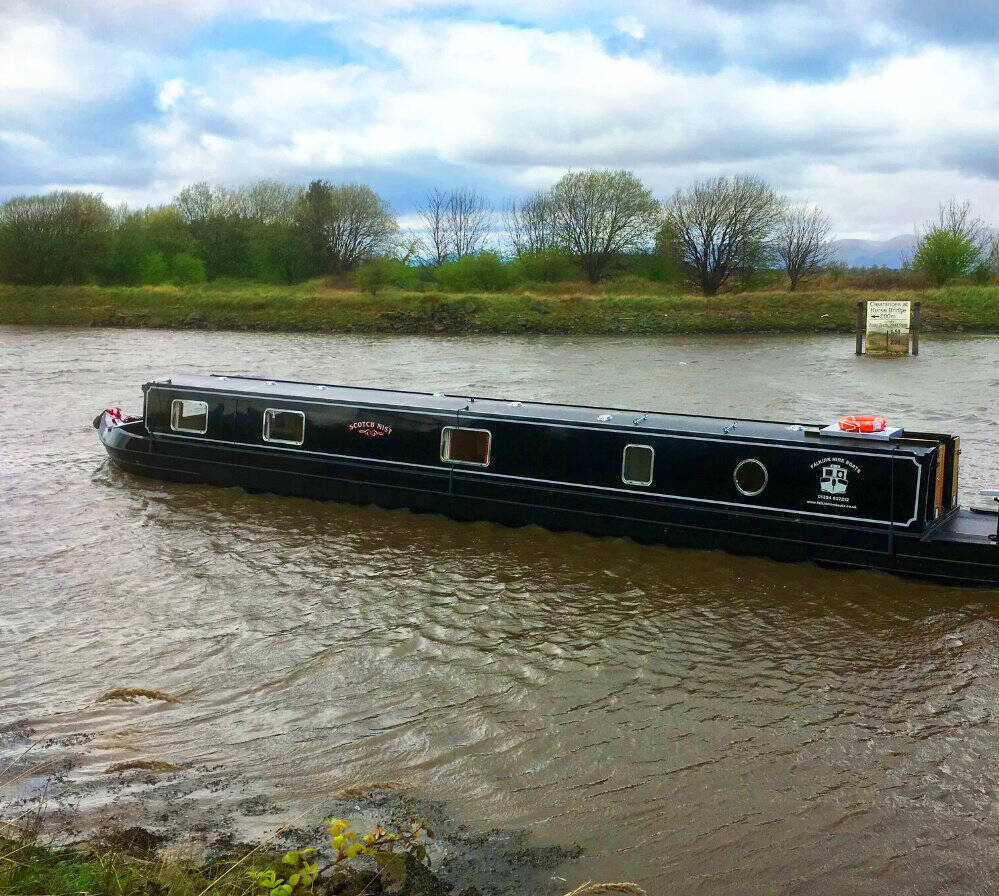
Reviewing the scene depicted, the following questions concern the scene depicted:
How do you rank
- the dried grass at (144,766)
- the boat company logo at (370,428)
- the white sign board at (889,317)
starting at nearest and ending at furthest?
the dried grass at (144,766) → the boat company logo at (370,428) → the white sign board at (889,317)

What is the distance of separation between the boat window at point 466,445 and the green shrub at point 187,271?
2109 inches

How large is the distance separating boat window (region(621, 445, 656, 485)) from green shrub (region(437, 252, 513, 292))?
152ft

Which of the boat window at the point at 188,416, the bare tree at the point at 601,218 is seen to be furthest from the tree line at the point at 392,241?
the boat window at the point at 188,416

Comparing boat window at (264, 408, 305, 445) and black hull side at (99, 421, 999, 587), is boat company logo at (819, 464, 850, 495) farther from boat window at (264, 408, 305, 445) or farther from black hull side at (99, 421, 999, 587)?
boat window at (264, 408, 305, 445)

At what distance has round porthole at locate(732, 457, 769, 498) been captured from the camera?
38.2ft

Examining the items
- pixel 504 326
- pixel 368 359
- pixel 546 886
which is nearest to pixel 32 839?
pixel 546 886

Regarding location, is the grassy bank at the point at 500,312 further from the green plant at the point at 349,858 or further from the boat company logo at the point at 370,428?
the green plant at the point at 349,858

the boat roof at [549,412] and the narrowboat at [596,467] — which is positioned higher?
the boat roof at [549,412]

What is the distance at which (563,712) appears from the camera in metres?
8.34

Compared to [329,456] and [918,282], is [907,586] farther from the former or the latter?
[918,282]

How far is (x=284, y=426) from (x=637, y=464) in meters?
5.53

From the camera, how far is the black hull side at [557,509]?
10977mm

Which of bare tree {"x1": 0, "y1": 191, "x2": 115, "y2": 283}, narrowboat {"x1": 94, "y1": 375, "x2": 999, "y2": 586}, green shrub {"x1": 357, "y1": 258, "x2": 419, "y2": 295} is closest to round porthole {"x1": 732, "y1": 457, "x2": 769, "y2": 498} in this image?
narrowboat {"x1": 94, "y1": 375, "x2": 999, "y2": 586}

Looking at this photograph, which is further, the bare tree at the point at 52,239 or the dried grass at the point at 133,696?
the bare tree at the point at 52,239
